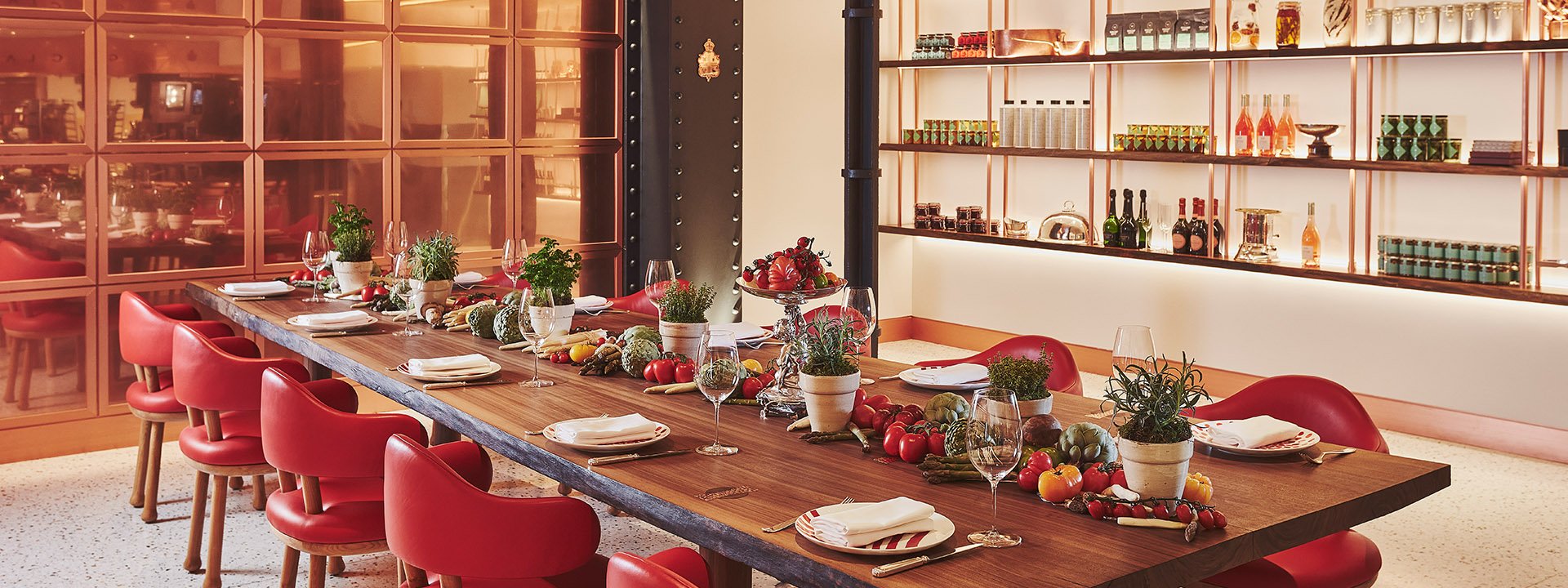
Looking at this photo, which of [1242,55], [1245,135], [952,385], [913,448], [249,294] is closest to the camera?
[913,448]

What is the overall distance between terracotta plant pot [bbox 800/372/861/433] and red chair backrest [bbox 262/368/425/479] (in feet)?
2.91

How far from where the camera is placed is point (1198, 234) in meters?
6.60

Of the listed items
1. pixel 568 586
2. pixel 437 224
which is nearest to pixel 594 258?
pixel 437 224

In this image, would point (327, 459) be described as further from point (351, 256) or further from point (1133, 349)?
point (351, 256)

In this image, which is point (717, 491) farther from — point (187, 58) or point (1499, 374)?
point (1499, 374)

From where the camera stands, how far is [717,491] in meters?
2.29

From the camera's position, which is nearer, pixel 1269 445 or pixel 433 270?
pixel 1269 445

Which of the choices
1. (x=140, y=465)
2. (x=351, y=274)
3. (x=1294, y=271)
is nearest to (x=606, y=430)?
(x=351, y=274)

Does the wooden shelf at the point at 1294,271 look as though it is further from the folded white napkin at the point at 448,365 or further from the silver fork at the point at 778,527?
the silver fork at the point at 778,527

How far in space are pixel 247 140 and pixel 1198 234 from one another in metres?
4.39

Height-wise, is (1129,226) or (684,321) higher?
(1129,226)

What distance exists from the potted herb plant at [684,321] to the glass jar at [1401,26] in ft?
12.5

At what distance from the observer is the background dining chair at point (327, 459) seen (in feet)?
9.55

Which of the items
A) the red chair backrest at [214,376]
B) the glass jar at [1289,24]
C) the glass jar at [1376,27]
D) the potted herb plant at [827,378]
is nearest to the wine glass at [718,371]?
the potted herb plant at [827,378]
